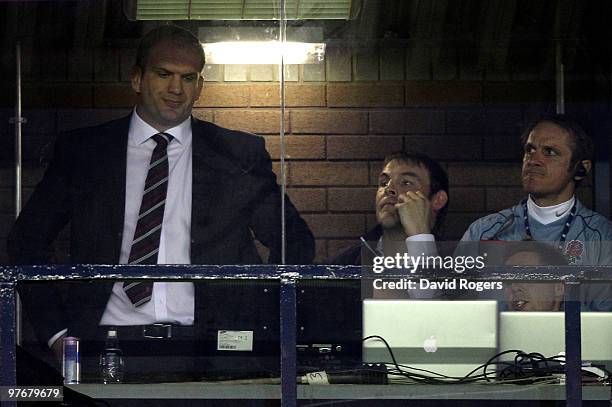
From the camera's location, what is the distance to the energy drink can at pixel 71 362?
5.41 meters

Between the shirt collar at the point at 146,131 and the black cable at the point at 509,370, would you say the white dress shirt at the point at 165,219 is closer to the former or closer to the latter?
the shirt collar at the point at 146,131

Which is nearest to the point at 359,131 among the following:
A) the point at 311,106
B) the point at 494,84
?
the point at 311,106

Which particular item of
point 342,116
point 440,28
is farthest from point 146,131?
point 440,28

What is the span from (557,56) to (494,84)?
11.1 inches

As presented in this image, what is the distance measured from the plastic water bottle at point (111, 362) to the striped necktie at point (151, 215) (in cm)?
19

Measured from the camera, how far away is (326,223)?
534 cm

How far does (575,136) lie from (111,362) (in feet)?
7.12

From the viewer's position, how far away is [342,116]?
533cm

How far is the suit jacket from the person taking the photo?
17.6 ft

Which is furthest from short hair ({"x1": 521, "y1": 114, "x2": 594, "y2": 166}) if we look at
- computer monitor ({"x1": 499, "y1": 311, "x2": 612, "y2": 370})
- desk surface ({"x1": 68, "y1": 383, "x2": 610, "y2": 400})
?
desk surface ({"x1": 68, "y1": 383, "x2": 610, "y2": 400})

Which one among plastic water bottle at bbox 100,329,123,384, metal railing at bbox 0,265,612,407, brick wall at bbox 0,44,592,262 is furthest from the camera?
plastic water bottle at bbox 100,329,123,384

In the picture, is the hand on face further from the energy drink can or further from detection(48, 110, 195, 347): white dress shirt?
the energy drink can

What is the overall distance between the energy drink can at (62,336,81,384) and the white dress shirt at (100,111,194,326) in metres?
0.16

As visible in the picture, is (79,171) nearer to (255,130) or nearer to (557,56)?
(255,130)
